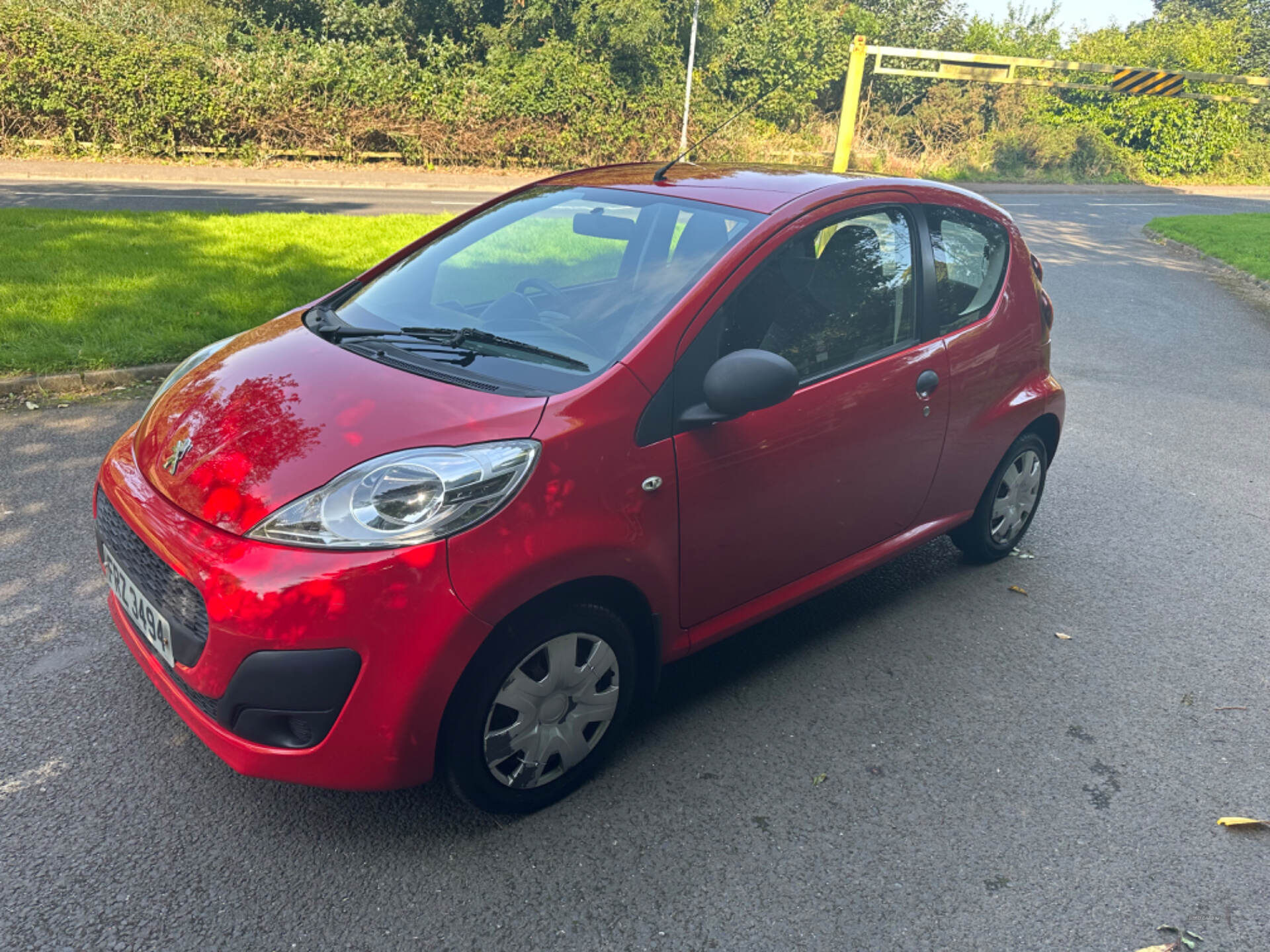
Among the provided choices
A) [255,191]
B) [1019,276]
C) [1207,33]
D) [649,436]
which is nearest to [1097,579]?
[1019,276]

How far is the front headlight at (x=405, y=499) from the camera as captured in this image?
7.76 ft

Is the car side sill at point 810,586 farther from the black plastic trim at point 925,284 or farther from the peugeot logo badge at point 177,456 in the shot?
the peugeot logo badge at point 177,456

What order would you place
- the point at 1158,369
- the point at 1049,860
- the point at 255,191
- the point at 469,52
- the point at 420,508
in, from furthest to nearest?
the point at 469,52 → the point at 255,191 → the point at 1158,369 → the point at 1049,860 → the point at 420,508

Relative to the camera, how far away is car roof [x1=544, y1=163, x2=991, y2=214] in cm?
338

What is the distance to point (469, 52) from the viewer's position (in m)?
28.2

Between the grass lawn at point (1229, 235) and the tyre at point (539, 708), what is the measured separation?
14.4 meters

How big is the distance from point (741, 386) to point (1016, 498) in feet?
7.64

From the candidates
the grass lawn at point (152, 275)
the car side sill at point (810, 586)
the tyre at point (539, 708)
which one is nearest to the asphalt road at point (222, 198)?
the grass lawn at point (152, 275)

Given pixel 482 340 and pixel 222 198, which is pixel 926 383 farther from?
pixel 222 198

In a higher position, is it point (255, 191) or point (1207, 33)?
point (1207, 33)

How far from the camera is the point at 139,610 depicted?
8.83 ft

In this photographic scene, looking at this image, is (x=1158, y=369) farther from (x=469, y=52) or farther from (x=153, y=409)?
(x=469, y=52)

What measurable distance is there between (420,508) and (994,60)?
27.6 m

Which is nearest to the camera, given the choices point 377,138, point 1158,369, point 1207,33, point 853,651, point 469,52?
point 853,651
